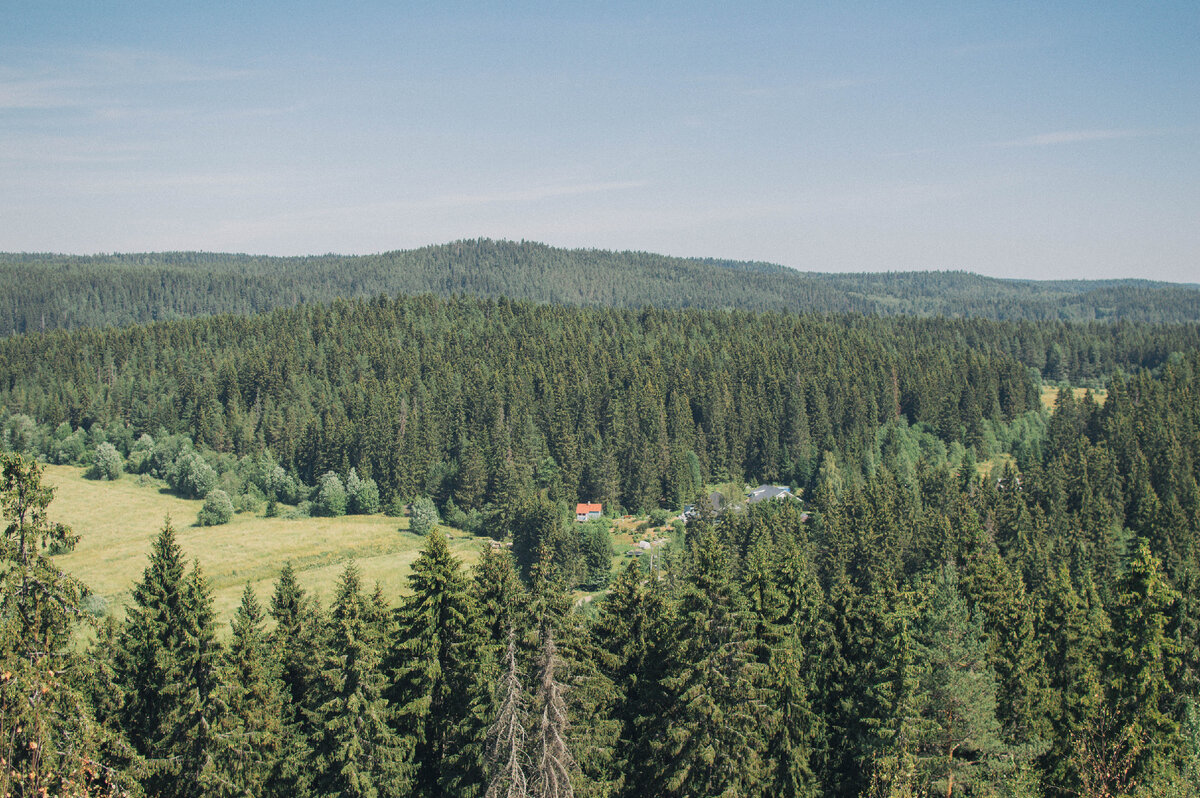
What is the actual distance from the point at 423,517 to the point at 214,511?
23089 mm

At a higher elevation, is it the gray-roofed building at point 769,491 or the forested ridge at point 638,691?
the forested ridge at point 638,691

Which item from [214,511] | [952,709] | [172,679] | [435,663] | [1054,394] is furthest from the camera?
[1054,394]

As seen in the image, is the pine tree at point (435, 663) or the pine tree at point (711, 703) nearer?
the pine tree at point (711, 703)

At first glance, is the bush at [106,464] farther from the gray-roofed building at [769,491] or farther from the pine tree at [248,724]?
the pine tree at [248,724]

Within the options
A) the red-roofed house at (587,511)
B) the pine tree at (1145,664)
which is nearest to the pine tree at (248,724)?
the pine tree at (1145,664)

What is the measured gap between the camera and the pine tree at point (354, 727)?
79.6 feet

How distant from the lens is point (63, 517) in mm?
86500

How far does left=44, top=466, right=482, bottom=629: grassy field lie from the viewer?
7200 centimetres

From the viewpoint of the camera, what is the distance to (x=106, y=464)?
107062 mm

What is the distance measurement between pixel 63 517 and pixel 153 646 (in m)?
73.9

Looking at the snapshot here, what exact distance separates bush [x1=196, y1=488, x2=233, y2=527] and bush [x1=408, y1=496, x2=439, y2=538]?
20.2m

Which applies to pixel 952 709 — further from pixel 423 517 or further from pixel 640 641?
pixel 423 517

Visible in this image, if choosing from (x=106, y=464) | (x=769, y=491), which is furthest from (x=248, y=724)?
(x=106, y=464)

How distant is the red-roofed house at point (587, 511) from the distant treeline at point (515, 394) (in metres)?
2.58
